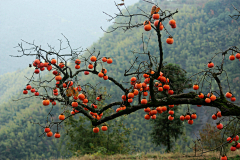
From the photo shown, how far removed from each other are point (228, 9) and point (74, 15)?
68844 mm

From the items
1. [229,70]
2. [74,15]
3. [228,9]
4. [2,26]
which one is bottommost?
[229,70]

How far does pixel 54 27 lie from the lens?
74.4 metres

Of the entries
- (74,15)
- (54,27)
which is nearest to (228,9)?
(54,27)

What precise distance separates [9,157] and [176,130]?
15.7 m

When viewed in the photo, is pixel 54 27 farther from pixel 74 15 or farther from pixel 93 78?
pixel 93 78

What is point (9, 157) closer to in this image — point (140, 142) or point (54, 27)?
point (140, 142)

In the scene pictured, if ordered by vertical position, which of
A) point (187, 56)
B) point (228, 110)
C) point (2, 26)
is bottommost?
point (228, 110)

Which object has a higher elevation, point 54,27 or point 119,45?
point 54,27

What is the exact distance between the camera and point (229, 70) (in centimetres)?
2017

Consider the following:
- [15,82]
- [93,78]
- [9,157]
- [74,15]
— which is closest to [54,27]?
[74,15]

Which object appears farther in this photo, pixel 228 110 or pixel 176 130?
pixel 176 130

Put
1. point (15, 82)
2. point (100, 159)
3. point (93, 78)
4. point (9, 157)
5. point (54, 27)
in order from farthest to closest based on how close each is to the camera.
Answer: point (54, 27) < point (15, 82) < point (93, 78) < point (9, 157) < point (100, 159)

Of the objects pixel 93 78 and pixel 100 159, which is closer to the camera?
pixel 100 159

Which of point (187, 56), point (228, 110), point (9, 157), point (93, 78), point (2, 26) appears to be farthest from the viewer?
point (2, 26)
